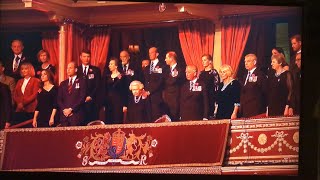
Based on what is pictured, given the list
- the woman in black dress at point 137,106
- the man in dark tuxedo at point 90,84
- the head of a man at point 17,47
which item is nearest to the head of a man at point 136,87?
the woman in black dress at point 137,106

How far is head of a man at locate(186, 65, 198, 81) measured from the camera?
369 centimetres

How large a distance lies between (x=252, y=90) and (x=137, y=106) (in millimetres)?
784

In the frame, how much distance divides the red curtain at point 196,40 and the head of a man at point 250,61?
0.79 feet

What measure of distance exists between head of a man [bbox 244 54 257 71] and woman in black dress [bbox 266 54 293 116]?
0.39 feet

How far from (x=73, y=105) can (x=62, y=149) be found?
0.31 meters

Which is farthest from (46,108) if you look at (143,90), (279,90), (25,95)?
(279,90)

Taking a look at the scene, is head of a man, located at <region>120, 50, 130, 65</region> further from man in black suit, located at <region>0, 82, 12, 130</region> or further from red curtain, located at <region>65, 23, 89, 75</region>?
man in black suit, located at <region>0, 82, 12, 130</region>

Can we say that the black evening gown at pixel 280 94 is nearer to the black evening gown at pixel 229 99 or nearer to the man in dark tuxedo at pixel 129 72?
the black evening gown at pixel 229 99

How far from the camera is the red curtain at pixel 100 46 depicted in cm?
→ 372

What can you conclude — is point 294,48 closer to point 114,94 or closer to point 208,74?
point 208,74

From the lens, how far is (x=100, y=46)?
12.3 feet

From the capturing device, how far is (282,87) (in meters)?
3.63

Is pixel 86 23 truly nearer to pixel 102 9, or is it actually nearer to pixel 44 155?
pixel 102 9

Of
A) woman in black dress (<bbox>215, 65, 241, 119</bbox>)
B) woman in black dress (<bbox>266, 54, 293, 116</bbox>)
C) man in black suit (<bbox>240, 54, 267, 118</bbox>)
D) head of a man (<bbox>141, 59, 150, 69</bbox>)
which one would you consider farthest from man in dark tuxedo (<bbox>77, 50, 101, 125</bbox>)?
woman in black dress (<bbox>266, 54, 293, 116</bbox>)
